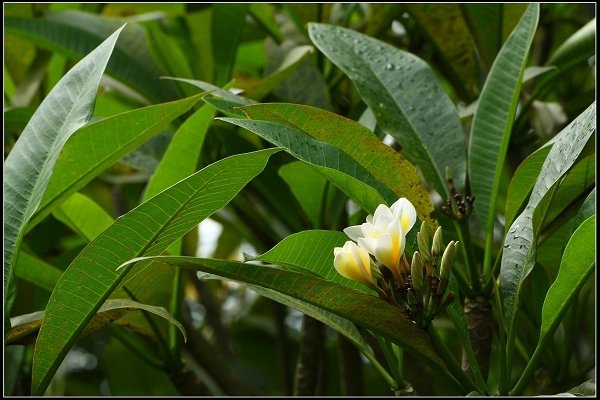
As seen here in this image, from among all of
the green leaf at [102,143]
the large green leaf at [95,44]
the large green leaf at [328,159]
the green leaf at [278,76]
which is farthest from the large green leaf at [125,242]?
the large green leaf at [95,44]

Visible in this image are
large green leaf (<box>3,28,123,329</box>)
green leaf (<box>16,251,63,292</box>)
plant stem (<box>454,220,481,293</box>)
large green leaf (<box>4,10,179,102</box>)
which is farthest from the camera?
large green leaf (<box>4,10,179,102</box>)

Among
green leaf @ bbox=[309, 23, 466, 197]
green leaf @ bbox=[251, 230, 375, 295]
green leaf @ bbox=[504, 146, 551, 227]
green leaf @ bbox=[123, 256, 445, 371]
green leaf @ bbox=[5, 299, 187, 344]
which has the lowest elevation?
green leaf @ bbox=[123, 256, 445, 371]

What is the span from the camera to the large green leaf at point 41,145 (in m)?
0.71

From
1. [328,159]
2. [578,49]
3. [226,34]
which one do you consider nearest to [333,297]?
[328,159]

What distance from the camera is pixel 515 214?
0.81 meters

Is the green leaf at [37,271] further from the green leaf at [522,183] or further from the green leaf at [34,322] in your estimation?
the green leaf at [522,183]

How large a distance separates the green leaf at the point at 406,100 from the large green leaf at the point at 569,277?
0.77ft

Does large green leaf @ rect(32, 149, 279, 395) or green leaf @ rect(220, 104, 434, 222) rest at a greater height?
green leaf @ rect(220, 104, 434, 222)

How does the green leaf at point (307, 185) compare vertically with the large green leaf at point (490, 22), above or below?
below

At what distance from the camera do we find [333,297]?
62 cm

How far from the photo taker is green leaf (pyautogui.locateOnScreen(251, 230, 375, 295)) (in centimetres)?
64

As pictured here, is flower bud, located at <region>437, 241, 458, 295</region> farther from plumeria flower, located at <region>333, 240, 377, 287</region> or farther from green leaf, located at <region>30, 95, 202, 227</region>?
green leaf, located at <region>30, 95, 202, 227</region>

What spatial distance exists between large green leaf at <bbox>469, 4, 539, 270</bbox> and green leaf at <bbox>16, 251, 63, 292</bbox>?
448 millimetres

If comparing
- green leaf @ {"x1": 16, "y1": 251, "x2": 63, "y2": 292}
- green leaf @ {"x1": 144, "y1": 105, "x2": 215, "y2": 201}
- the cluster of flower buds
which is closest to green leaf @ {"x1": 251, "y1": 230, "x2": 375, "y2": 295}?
the cluster of flower buds
